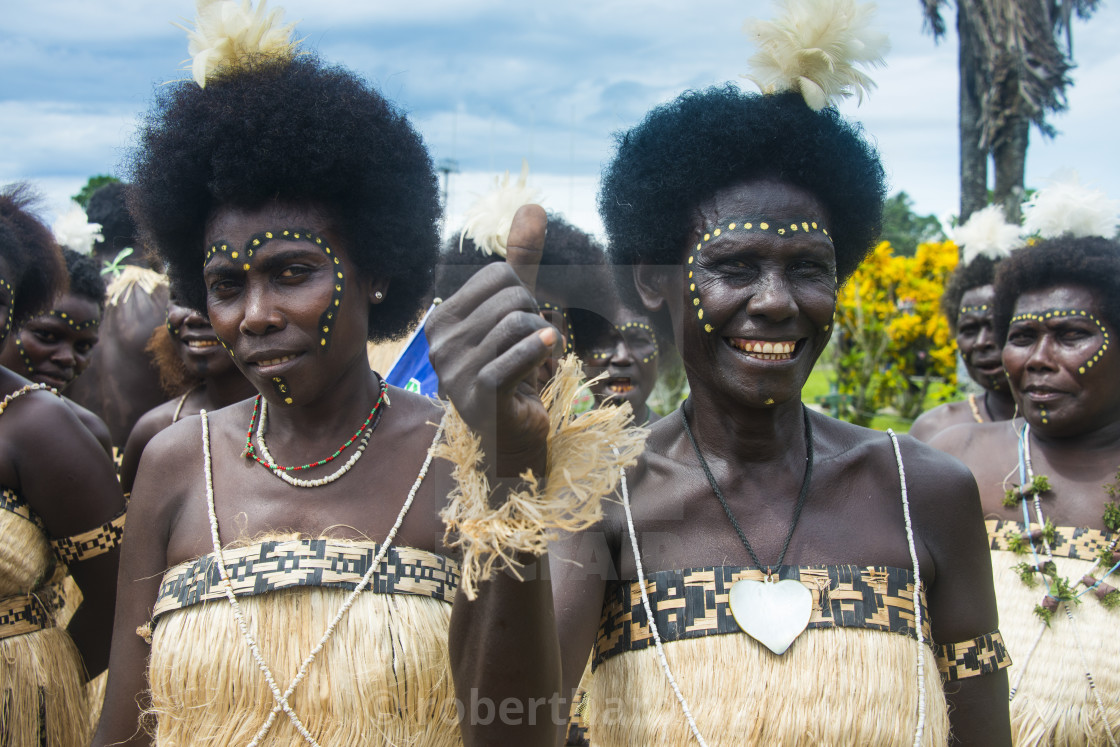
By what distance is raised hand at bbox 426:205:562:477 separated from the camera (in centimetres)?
145

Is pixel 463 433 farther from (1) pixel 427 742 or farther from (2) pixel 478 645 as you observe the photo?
(1) pixel 427 742

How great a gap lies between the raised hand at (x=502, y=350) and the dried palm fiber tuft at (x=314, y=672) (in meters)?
0.79

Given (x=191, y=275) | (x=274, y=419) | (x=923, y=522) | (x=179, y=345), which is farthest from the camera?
(x=179, y=345)

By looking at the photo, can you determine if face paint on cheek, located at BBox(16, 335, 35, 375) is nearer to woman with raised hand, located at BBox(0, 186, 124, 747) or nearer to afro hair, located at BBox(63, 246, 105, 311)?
afro hair, located at BBox(63, 246, 105, 311)

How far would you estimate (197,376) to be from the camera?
462cm

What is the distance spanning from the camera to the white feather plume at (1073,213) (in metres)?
4.05

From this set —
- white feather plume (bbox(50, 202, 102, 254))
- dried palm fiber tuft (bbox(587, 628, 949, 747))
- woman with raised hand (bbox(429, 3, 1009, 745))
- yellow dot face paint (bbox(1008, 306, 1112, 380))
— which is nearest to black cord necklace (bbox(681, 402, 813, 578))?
woman with raised hand (bbox(429, 3, 1009, 745))

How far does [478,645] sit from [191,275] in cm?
170

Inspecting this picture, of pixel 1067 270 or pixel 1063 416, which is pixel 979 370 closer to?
pixel 1067 270

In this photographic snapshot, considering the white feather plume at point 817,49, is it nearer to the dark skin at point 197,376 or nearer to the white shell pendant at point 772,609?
the white shell pendant at point 772,609

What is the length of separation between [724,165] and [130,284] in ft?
15.9

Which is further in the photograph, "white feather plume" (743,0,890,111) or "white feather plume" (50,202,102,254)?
"white feather plume" (50,202,102,254)

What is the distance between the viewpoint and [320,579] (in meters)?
2.14

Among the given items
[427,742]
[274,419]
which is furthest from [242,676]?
[274,419]
